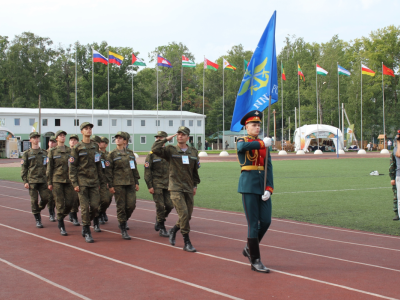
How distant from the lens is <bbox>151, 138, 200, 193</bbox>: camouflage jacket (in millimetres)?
7464

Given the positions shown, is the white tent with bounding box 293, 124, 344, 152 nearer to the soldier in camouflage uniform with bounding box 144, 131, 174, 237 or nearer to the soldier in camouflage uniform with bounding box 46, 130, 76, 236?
the soldier in camouflage uniform with bounding box 144, 131, 174, 237

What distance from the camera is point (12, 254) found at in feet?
23.3

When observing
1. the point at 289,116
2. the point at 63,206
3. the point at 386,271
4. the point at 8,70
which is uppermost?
the point at 8,70

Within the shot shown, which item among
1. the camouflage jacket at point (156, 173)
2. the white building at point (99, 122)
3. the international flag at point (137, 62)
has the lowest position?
the camouflage jacket at point (156, 173)

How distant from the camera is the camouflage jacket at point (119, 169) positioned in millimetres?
8719

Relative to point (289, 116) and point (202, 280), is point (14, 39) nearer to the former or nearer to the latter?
point (289, 116)

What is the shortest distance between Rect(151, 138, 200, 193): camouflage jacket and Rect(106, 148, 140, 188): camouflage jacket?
1.44 m

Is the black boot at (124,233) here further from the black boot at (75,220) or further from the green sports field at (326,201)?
the green sports field at (326,201)

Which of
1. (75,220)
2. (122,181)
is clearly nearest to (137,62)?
(75,220)

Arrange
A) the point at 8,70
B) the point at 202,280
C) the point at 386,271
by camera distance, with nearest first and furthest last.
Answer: the point at 202,280 < the point at 386,271 < the point at 8,70

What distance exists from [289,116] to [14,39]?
49.5 meters

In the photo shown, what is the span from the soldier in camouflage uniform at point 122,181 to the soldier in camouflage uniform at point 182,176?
1355 mm

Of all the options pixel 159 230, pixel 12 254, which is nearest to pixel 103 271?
pixel 12 254

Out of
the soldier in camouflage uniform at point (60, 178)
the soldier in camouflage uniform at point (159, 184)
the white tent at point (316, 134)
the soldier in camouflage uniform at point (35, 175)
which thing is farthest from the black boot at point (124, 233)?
the white tent at point (316, 134)
